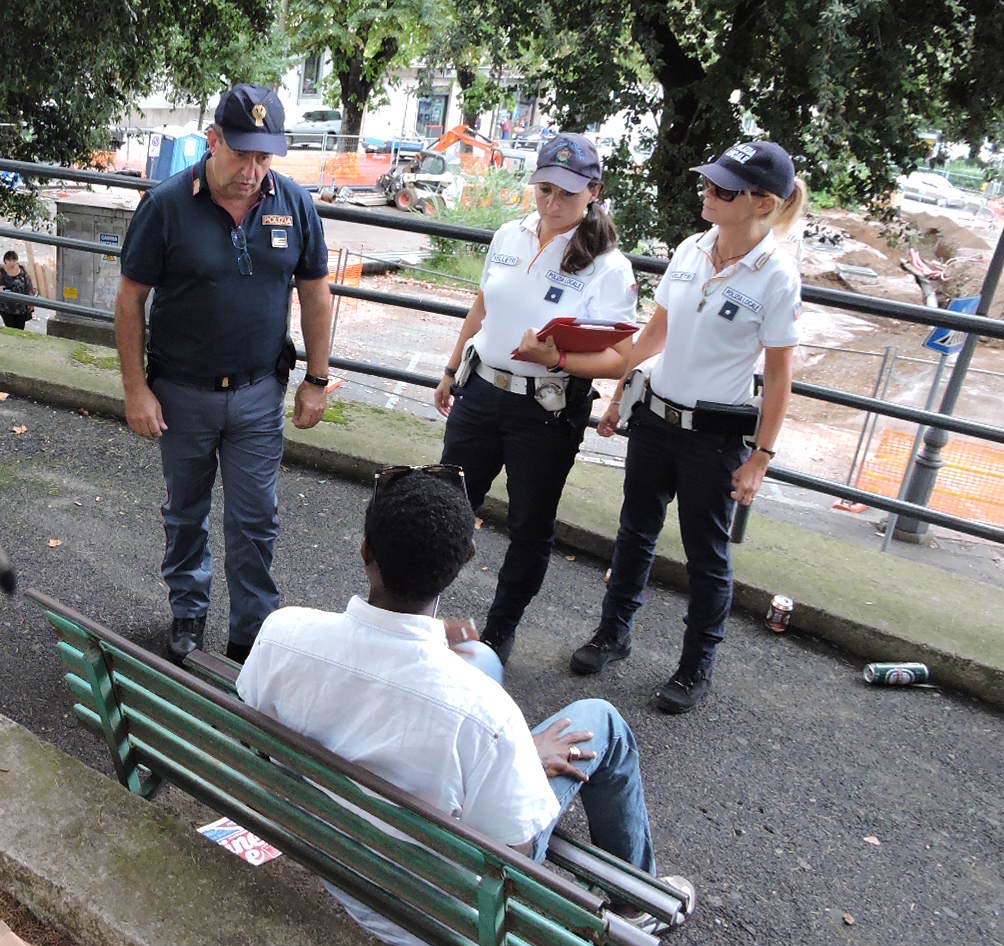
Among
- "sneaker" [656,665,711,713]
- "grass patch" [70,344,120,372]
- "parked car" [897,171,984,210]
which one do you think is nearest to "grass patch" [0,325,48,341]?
"grass patch" [70,344,120,372]

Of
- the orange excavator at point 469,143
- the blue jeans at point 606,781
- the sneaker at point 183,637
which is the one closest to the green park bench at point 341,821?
the blue jeans at point 606,781

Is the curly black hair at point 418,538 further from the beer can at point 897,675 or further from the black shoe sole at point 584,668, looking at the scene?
the beer can at point 897,675

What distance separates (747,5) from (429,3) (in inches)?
523

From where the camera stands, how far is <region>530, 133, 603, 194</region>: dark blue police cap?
9.98ft

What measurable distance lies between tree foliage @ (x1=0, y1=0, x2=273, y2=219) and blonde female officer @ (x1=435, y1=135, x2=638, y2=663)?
28.6 feet

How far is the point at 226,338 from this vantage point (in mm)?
3096

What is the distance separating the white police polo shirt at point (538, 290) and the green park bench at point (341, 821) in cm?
138

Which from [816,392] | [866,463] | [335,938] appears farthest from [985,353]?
[335,938]

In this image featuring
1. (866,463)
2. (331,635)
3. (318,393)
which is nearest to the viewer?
(331,635)

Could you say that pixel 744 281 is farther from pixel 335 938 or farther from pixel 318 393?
pixel 335 938

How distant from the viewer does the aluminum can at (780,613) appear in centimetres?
396

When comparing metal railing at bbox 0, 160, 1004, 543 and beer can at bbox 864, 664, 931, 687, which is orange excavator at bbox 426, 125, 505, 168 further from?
beer can at bbox 864, 664, 931, 687

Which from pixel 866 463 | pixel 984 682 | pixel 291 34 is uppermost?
pixel 291 34

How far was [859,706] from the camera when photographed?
11.8 feet
